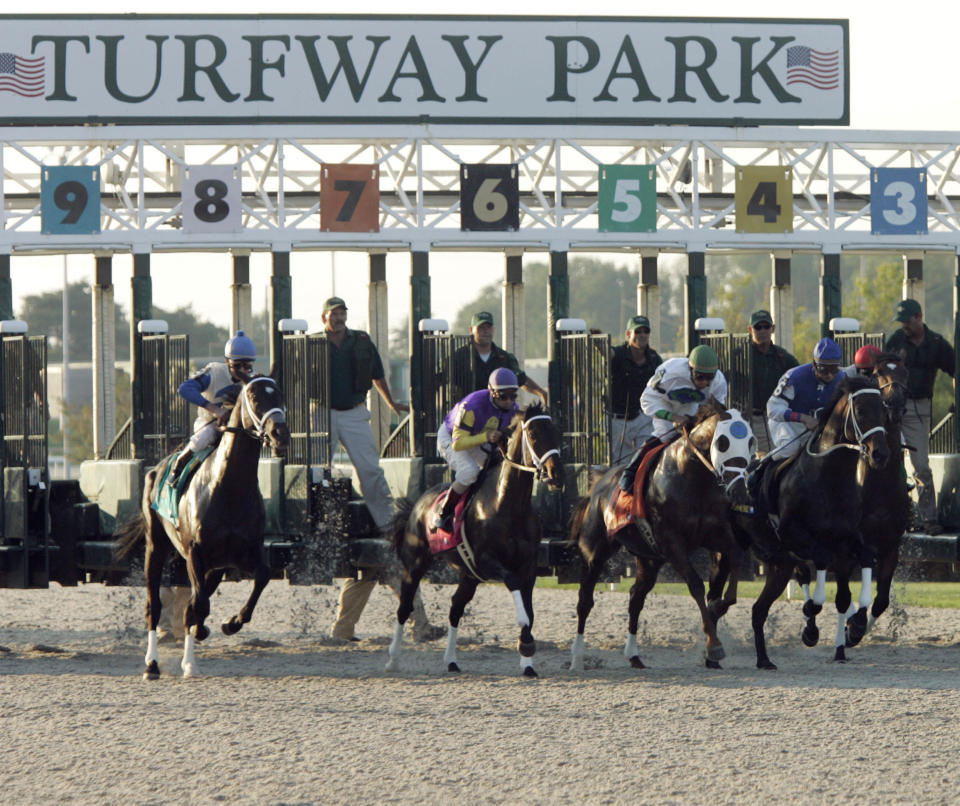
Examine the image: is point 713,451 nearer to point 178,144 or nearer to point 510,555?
point 510,555

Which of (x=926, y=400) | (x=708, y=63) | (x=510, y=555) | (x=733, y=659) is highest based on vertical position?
(x=708, y=63)

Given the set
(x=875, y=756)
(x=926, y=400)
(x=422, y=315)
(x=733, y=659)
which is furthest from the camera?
(x=422, y=315)

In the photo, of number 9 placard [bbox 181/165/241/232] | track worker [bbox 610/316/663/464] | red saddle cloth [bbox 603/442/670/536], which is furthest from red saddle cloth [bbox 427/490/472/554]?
number 9 placard [bbox 181/165/241/232]

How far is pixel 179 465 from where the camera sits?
10031 mm

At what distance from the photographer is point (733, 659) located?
10.3 meters

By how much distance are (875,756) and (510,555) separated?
292 cm

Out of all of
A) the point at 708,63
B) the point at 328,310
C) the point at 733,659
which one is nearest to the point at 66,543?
the point at 328,310

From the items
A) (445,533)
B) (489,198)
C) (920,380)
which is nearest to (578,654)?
(445,533)

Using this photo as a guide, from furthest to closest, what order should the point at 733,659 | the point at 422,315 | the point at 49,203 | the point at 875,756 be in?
the point at 49,203, the point at 422,315, the point at 733,659, the point at 875,756

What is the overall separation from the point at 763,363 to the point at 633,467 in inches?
71.4

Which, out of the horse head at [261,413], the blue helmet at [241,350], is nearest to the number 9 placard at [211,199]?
the blue helmet at [241,350]

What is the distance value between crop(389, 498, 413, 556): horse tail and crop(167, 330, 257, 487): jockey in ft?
3.96

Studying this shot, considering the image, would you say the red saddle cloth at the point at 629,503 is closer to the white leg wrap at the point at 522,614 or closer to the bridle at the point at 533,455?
the bridle at the point at 533,455

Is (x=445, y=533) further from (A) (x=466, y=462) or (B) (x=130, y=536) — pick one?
(B) (x=130, y=536)
